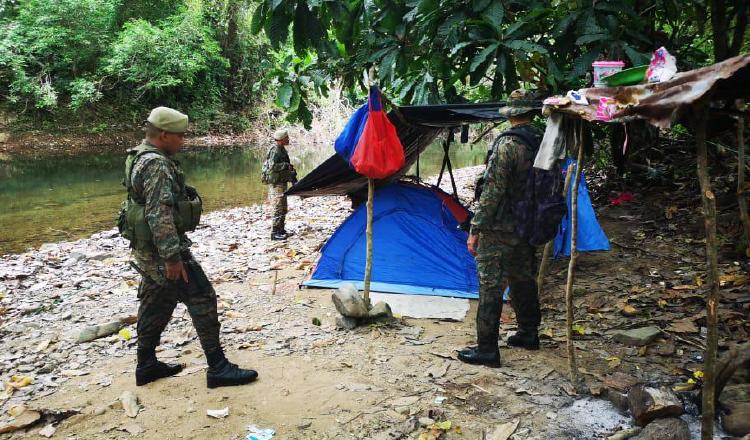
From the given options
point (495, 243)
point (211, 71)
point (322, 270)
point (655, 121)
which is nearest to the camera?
point (655, 121)

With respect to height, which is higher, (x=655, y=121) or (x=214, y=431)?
(x=655, y=121)

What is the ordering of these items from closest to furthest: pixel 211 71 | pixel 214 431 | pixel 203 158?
pixel 214 431 → pixel 203 158 → pixel 211 71

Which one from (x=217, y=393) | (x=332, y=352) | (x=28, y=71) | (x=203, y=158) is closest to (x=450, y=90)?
(x=332, y=352)

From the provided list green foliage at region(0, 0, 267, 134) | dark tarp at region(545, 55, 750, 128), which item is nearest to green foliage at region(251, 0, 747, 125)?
dark tarp at region(545, 55, 750, 128)

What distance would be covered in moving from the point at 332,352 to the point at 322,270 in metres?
1.79

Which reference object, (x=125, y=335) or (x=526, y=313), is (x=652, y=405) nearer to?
(x=526, y=313)

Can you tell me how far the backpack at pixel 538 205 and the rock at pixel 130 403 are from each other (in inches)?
111

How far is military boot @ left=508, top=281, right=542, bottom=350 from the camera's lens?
395 centimetres

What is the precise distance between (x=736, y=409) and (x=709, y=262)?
1.03 metres

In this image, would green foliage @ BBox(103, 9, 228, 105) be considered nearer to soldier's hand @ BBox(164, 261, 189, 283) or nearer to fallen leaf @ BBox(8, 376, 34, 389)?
fallen leaf @ BBox(8, 376, 34, 389)

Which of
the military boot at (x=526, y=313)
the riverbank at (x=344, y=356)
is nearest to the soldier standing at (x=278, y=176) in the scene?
the riverbank at (x=344, y=356)

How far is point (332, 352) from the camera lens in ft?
13.6

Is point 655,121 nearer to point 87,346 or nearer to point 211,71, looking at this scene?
point 87,346

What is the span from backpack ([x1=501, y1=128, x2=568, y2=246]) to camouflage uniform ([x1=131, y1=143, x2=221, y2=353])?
2230 millimetres
